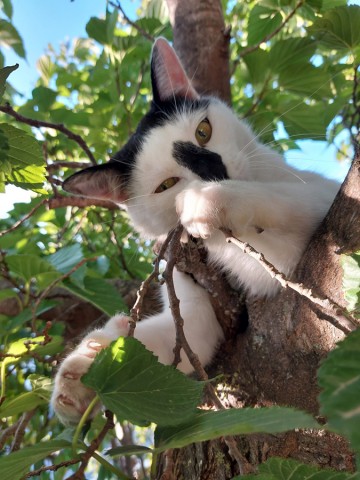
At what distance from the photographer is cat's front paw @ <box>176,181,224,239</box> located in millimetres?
1034

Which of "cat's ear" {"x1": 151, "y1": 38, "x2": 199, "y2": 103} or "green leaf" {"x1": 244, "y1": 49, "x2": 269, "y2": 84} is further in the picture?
"green leaf" {"x1": 244, "y1": 49, "x2": 269, "y2": 84}

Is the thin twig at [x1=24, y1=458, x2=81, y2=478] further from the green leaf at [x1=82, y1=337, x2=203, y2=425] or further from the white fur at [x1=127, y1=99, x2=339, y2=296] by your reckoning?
the white fur at [x1=127, y1=99, x2=339, y2=296]

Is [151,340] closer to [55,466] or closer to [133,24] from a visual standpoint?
[55,466]

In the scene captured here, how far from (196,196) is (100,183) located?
2.09ft

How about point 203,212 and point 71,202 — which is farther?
point 71,202

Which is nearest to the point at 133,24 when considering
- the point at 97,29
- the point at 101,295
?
the point at 97,29

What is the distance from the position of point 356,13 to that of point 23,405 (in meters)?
1.52

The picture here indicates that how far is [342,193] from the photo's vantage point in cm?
83

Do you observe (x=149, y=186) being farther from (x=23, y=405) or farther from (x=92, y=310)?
(x=92, y=310)

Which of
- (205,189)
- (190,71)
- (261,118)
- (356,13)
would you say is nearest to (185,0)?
(190,71)

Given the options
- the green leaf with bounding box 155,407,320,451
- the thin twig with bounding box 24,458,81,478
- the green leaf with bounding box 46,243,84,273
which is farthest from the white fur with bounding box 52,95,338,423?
the green leaf with bounding box 155,407,320,451

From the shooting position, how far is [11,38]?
163 centimetres

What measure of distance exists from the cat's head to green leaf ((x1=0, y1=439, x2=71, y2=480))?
90cm

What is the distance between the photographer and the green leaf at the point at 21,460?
59 centimetres
